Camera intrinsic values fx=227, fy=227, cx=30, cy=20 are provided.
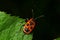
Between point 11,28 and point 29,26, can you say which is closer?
point 11,28

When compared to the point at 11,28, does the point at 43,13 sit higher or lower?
higher

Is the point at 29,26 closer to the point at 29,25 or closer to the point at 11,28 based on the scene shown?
the point at 29,25

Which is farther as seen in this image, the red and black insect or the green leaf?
the red and black insect

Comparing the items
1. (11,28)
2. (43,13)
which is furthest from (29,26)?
(11,28)

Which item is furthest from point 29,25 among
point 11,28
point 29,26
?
point 11,28

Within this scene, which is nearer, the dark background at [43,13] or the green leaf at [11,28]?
the green leaf at [11,28]
